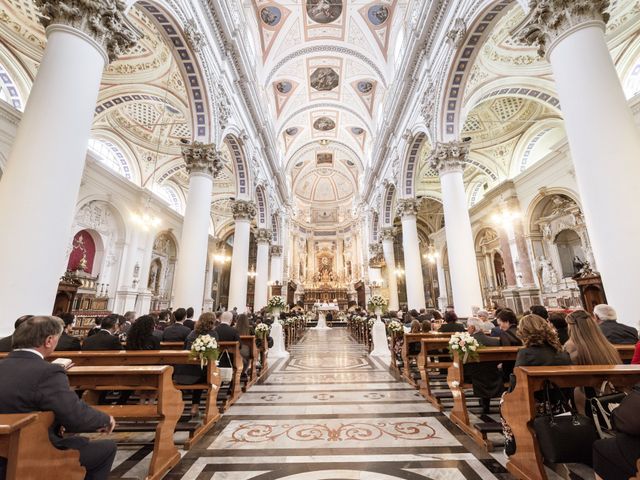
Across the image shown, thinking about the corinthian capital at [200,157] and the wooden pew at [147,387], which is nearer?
the wooden pew at [147,387]

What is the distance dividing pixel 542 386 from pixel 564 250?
1434 cm

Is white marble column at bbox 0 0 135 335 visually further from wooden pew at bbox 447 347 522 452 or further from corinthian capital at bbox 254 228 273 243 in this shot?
corinthian capital at bbox 254 228 273 243

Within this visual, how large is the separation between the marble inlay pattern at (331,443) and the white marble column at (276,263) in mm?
16156

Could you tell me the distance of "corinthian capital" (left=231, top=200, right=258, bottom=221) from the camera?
39.5 feet

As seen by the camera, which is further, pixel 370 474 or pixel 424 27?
pixel 424 27

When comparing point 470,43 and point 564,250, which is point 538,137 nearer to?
point 564,250

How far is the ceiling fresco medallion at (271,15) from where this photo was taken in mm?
14219

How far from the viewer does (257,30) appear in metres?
14.4

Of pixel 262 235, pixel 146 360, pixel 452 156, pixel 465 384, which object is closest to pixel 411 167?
pixel 452 156

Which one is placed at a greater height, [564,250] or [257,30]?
[257,30]

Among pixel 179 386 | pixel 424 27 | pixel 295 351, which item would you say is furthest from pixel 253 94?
pixel 179 386

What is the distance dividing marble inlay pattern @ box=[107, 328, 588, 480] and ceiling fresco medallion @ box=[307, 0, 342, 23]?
674 inches

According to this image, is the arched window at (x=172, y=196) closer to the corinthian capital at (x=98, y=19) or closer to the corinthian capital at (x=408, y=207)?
the corinthian capital at (x=408, y=207)

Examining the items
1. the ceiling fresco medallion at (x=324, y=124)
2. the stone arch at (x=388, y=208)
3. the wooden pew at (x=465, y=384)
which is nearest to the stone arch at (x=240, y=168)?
the stone arch at (x=388, y=208)
